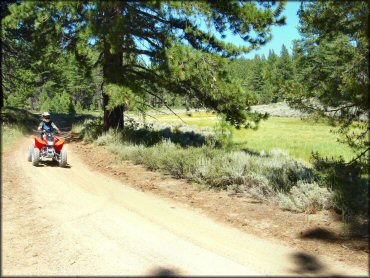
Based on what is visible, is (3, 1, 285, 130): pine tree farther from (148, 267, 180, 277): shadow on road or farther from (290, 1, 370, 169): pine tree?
(148, 267, 180, 277): shadow on road

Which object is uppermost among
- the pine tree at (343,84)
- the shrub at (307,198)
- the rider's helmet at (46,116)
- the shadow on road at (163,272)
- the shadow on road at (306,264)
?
the pine tree at (343,84)

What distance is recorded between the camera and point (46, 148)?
42.2 ft

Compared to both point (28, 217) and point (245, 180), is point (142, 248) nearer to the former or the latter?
point (28, 217)

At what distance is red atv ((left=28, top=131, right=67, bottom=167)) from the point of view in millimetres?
12460

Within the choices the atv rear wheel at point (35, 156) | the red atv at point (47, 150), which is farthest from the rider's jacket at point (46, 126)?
the atv rear wheel at point (35, 156)

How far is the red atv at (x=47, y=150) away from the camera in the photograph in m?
12.5

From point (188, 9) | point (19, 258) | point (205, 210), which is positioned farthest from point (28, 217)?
point (188, 9)

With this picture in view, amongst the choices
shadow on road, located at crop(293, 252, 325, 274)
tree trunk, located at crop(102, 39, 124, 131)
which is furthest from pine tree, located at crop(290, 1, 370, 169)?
tree trunk, located at crop(102, 39, 124, 131)

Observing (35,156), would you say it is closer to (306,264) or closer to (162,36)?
(162,36)

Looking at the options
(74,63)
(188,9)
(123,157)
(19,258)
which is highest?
(188,9)

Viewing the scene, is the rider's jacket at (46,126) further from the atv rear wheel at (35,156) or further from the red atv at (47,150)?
the atv rear wheel at (35,156)

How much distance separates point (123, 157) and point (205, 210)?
6119 millimetres

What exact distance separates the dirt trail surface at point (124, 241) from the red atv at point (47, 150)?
8.46 ft

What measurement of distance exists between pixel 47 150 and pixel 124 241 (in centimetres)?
725
